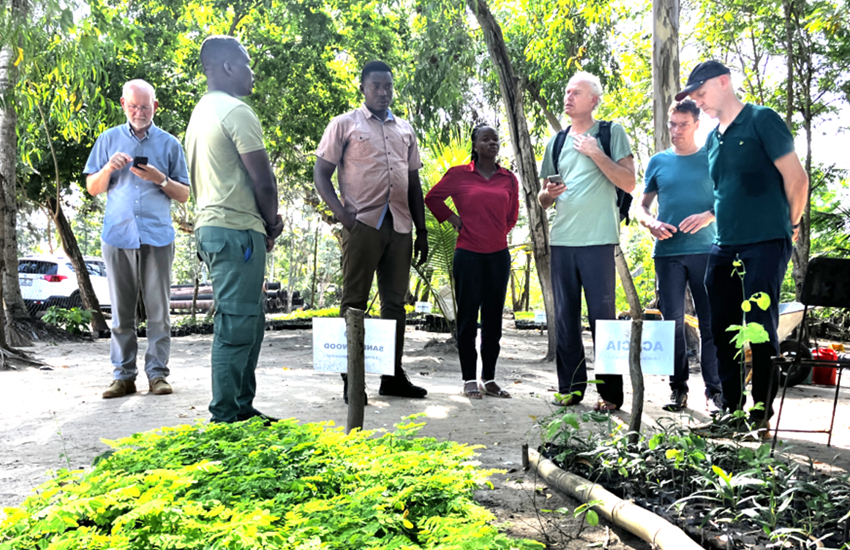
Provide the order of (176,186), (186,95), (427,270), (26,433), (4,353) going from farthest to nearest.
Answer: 1. (186,95)
2. (427,270)
3. (4,353)
4. (176,186)
5. (26,433)

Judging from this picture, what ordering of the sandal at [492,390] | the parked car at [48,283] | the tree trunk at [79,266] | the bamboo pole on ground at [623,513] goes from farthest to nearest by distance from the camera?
the parked car at [48,283], the tree trunk at [79,266], the sandal at [492,390], the bamboo pole on ground at [623,513]

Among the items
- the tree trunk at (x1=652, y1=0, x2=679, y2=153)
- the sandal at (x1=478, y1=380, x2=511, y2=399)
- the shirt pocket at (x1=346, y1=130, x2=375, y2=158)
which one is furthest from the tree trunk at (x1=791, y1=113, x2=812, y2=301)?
the shirt pocket at (x1=346, y1=130, x2=375, y2=158)

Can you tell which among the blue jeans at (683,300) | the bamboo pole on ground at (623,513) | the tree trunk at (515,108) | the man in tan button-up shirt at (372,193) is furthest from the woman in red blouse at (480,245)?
the tree trunk at (515,108)

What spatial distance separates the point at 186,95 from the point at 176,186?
771 centimetres

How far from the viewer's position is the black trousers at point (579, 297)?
13.1 ft

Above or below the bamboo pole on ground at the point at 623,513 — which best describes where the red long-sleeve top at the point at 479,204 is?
above

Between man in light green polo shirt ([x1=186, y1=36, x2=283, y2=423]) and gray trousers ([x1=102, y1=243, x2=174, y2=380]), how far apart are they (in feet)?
4.62

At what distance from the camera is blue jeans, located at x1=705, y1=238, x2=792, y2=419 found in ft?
10.1

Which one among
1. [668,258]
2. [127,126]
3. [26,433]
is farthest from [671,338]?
[127,126]

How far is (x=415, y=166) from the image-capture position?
437 centimetres

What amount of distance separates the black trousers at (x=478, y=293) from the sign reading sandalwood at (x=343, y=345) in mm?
1612

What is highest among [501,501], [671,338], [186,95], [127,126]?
[186,95]

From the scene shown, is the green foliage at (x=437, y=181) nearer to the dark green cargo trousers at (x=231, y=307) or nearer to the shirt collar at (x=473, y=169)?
the shirt collar at (x=473, y=169)

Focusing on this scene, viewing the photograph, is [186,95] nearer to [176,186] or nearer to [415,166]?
[176,186]
